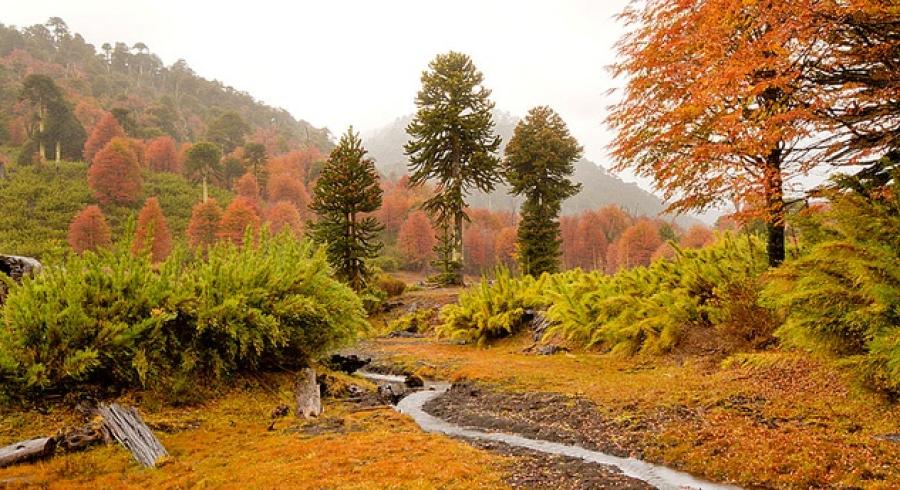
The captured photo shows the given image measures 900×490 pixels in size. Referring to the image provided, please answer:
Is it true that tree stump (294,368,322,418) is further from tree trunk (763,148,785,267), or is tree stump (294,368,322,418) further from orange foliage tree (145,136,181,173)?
orange foliage tree (145,136,181,173)

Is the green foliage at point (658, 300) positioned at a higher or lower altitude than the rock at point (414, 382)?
higher

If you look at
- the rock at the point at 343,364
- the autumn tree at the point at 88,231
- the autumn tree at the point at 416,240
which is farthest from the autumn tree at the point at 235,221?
the rock at the point at 343,364

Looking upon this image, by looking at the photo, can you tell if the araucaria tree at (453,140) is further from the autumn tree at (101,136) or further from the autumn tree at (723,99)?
→ the autumn tree at (101,136)

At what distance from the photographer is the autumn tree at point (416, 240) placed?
243 ft

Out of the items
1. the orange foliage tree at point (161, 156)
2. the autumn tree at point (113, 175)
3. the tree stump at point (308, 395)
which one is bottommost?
the tree stump at point (308, 395)

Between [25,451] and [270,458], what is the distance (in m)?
2.10

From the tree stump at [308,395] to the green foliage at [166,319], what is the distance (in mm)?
515

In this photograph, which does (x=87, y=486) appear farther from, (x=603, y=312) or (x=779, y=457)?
(x=603, y=312)

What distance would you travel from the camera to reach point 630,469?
179 inches

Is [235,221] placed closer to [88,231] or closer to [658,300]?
[88,231]

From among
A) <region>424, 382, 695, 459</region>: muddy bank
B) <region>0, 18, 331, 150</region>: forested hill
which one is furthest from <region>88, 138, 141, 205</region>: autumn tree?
<region>424, 382, 695, 459</region>: muddy bank

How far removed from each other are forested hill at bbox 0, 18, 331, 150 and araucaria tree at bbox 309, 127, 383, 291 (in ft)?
247

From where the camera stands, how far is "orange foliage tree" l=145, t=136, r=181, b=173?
7481 centimetres

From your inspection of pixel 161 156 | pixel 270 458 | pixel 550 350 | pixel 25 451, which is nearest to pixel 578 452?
pixel 270 458
